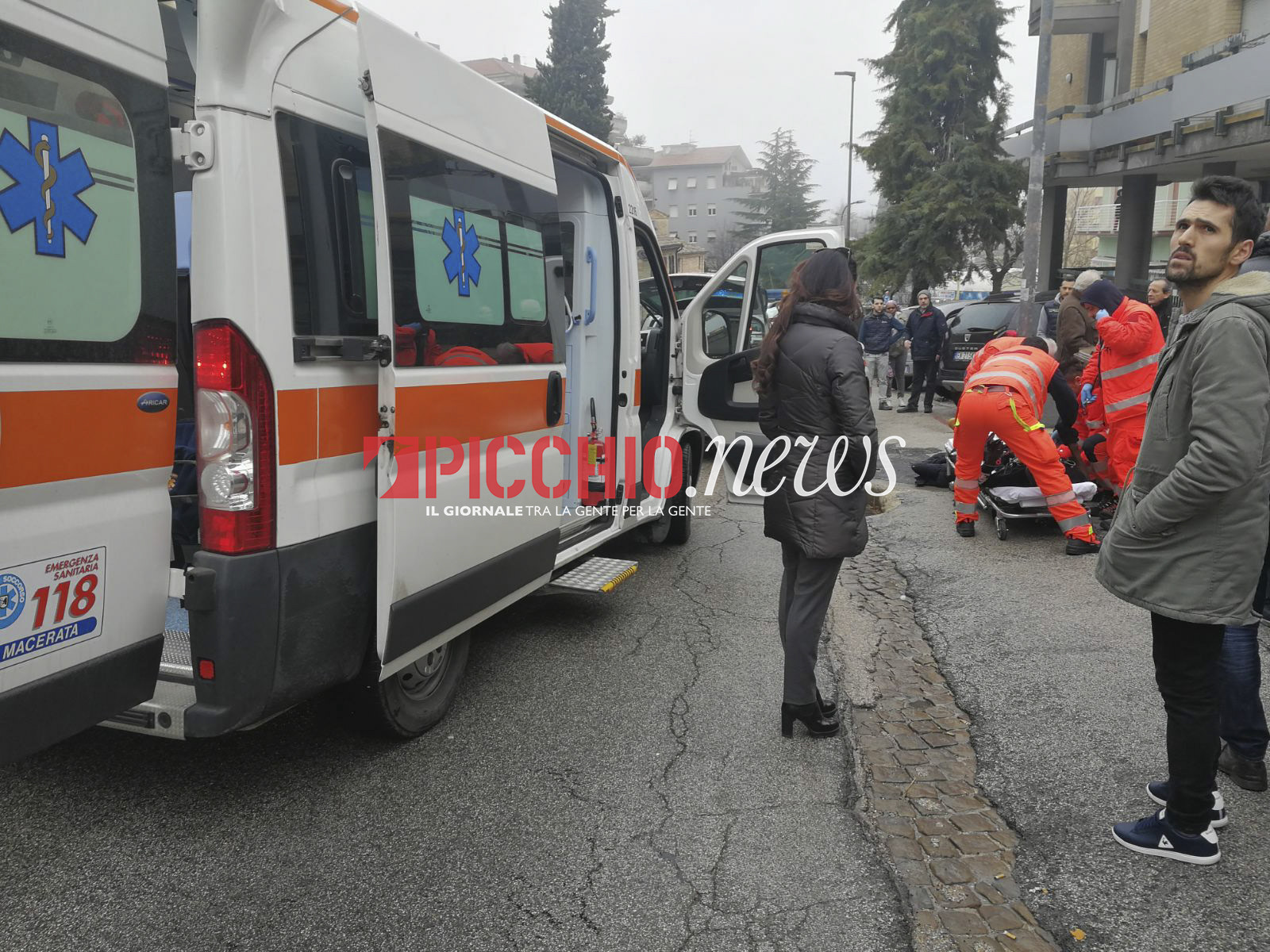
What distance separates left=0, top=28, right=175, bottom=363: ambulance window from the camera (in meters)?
2.20

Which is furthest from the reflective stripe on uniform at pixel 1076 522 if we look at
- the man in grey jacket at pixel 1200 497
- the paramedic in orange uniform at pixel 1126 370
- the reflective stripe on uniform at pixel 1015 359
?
the man in grey jacket at pixel 1200 497

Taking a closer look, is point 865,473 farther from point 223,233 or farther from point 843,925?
point 223,233

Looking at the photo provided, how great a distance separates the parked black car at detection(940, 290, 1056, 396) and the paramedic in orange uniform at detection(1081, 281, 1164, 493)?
740 centimetres

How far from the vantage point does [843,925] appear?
2619mm

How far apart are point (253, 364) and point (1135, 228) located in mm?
22078

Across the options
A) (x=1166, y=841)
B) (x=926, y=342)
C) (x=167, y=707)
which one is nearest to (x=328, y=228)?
(x=167, y=707)

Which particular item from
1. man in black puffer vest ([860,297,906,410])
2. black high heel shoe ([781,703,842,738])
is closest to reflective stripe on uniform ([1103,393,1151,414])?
black high heel shoe ([781,703,842,738])

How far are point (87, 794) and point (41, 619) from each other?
3.91 feet

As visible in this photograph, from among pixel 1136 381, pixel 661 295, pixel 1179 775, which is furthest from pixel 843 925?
pixel 1136 381

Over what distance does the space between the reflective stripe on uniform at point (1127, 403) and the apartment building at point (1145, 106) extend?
9633mm

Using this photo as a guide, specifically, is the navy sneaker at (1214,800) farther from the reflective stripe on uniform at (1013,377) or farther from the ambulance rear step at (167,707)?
Result: the reflective stripe on uniform at (1013,377)

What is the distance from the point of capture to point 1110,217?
4097 centimetres

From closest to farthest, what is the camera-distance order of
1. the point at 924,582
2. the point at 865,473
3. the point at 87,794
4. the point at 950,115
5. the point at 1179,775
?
1. the point at 1179,775
2. the point at 87,794
3. the point at 865,473
4. the point at 924,582
5. the point at 950,115

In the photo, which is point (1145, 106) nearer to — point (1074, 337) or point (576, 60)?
point (1074, 337)
